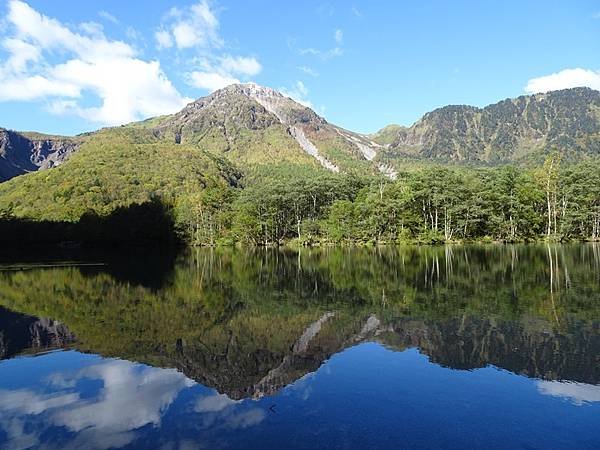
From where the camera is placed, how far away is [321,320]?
878 inches

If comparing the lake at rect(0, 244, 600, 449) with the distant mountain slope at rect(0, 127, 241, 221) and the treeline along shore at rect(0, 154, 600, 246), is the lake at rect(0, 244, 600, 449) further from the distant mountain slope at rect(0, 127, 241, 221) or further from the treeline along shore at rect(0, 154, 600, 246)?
the distant mountain slope at rect(0, 127, 241, 221)

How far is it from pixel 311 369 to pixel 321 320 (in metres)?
6.90

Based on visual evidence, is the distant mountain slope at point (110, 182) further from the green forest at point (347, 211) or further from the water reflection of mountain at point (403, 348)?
the water reflection of mountain at point (403, 348)

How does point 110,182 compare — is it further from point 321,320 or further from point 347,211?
point 321,320

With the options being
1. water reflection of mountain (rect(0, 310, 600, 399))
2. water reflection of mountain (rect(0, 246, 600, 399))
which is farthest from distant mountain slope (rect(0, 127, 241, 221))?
water reflection of mountain (rect(0, 310, 600, 399))

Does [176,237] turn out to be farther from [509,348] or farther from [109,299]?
[509,348]

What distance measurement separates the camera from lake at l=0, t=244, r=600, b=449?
1062 cm

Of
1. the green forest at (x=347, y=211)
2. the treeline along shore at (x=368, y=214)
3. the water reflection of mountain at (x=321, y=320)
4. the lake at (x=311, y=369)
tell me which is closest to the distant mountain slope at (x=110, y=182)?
the green forest at (x=347, y=211)

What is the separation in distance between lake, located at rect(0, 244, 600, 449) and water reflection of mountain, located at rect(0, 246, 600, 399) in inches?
4.5

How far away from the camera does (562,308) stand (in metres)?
22.2

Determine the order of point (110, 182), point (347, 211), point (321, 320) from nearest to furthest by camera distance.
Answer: point (321, 320)
point (347, 211)
point (110, 182)

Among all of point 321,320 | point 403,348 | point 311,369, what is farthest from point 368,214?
point 311,369

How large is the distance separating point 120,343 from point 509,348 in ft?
51.1

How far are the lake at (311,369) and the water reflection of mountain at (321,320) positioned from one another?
12cm
